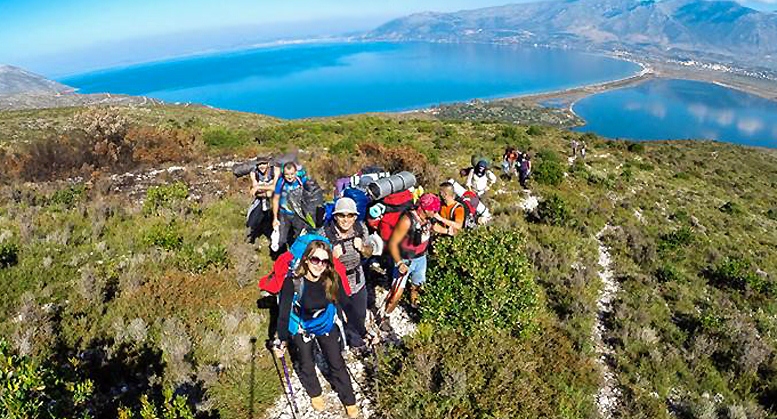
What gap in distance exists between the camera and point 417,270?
6.68m

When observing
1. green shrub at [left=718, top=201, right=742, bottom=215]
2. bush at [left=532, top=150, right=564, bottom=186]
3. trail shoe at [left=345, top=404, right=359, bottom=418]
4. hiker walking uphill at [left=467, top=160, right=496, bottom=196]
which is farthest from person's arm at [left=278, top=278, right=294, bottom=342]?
green shrub at [left=718, top=201, right=742, bottom=215]

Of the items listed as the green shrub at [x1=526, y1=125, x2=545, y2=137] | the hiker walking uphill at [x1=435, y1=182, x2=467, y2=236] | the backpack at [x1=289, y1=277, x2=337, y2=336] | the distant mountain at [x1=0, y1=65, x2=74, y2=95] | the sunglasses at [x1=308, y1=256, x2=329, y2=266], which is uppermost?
the distant mountain at [x1=0, y1=65, x2=74, y2=95]

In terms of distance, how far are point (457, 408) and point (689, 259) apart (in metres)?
11.3

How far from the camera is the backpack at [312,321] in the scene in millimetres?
4465

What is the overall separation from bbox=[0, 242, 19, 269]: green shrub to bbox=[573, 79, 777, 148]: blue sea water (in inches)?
4724

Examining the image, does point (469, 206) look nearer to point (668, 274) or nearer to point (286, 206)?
point (286, 206)

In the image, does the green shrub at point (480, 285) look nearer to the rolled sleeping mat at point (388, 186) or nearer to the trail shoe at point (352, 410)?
the rolled sleeping mat at point (388, 186)

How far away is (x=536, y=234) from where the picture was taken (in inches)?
489

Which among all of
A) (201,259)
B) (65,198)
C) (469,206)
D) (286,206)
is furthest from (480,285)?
(65,198)

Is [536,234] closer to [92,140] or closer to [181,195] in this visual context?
[181,195]

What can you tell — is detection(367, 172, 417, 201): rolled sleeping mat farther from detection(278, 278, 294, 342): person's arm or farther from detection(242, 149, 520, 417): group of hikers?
detection(278, 278, 294, 342): person's arm

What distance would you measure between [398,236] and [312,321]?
2091 millimetres

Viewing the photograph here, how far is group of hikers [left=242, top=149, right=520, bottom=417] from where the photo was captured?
4.38m

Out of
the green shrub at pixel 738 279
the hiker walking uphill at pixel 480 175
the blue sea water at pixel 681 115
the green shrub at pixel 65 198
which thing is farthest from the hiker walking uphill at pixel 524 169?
the blue sea water at pixel 681 115
